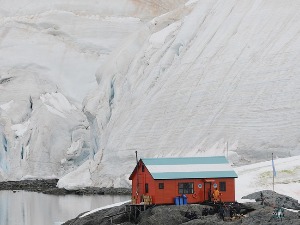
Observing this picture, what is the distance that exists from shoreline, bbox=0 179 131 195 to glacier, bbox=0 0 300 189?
194 centimetres

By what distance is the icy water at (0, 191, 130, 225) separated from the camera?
48.8 meters

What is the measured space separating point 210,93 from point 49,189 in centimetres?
1580

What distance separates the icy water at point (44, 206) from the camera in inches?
1922

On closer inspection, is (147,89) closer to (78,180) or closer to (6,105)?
(78,180)

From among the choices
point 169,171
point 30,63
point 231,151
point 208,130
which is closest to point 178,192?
point 169,171

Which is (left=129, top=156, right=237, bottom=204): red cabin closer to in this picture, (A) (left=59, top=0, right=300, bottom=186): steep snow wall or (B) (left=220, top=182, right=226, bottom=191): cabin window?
(B) (left=220, top=182, right=226, bottom=191): cabin window

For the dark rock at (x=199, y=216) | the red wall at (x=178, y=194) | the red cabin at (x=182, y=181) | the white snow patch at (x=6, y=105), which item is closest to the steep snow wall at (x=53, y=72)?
the white snow patch at (x=6, y=105)

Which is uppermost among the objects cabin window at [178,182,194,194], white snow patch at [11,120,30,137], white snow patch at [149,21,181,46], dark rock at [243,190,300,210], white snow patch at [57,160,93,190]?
white snow patch at [149,21,181,46]

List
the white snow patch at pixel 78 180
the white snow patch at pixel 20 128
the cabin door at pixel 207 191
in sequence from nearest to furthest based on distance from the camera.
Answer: the cabin door at pixel 207 191 → the white snow patch at pixel 78 180 → the white snow patch at pixel 20 128

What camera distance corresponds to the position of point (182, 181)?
37.3 meters

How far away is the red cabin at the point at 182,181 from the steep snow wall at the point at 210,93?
21857 millimetres

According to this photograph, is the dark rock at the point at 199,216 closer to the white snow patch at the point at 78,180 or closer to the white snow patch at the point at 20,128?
the white snow patch at the point at 78,180

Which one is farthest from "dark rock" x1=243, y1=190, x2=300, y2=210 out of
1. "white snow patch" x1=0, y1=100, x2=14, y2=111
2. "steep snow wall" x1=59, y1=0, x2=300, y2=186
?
"white snow patch" x1=0, y1=100, x2=14, y2=111

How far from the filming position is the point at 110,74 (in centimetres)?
8662
